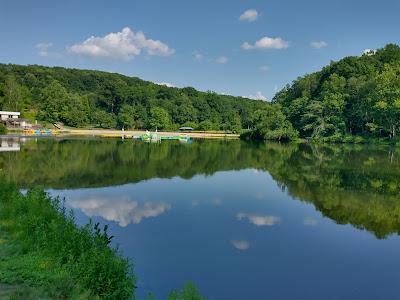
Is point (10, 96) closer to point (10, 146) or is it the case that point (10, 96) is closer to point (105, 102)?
point (105, 102)

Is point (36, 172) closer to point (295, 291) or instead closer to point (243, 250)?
point (243, 250)

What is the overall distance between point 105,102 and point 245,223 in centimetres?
8732

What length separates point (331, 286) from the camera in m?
7.74

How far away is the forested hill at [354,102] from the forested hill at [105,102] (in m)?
21.5

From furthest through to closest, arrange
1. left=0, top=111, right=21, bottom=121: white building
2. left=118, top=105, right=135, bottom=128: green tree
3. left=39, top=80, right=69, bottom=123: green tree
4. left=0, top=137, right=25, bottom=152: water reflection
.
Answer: left=118, top=105, right=135, bottom=128: green tree, left=39, top=80, right=69, bottom=123: green tree, left=0, top=111, right=21, bottom=121: white building, left=0, top=137, right=25, bottom=152: water reflection

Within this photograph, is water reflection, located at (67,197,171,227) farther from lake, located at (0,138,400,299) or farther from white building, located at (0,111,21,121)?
white building, located at (0,111,21,121)

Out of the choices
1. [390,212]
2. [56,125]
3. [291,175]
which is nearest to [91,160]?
[291,175]

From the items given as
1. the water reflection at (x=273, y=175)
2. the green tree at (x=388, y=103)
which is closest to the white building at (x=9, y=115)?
the water reflection at (x=273, y=175)

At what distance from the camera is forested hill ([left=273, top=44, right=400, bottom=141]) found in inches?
2194

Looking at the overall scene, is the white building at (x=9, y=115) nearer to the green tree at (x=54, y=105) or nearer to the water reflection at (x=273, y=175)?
the green tree at (x=54, y=105)

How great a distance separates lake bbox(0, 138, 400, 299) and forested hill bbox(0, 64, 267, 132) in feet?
182

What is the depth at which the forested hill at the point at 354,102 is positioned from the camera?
55.7 m

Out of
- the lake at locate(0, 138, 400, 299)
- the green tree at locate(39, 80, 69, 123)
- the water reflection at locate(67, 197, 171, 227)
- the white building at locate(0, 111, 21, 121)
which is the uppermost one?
the green tree at locate(39, 80, 69, 123)

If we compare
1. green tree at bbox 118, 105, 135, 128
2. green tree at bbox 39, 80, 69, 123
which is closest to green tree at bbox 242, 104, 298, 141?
green tree at bbox 118, 105, 135, 128
